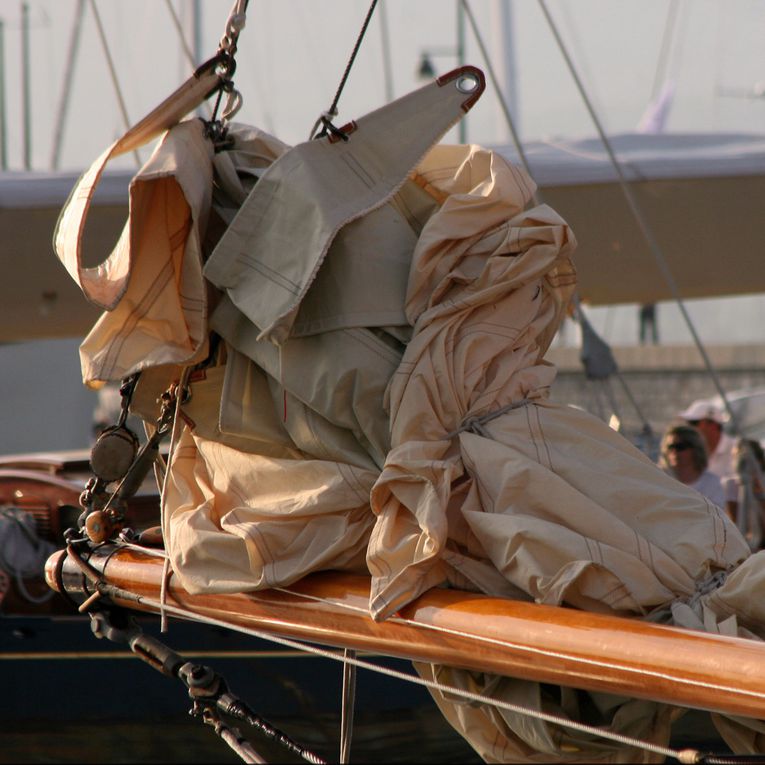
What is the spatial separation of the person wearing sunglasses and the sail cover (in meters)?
2.94

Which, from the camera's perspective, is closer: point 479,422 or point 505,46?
point 479,422

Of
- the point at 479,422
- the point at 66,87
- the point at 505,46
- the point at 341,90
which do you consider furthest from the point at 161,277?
the point at 505,46

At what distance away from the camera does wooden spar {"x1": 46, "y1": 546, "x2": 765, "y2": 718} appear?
1.69 m

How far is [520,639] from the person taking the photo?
1903 mm

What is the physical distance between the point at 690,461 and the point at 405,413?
3.32 m

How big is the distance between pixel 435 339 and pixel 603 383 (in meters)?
4.03

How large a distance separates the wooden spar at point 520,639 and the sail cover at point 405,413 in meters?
0.05

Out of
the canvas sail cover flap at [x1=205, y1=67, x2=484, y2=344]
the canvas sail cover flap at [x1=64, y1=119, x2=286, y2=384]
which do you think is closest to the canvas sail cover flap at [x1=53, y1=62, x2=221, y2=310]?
the canvas sail cover flap at [x1=64, y1=119, x2=286, y2=384]

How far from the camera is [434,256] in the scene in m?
2.32

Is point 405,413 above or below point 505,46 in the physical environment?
above

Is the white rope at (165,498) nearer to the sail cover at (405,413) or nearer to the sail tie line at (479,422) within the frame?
the sail cover at (405,413)

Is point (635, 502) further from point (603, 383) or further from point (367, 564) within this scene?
point (603, 383)

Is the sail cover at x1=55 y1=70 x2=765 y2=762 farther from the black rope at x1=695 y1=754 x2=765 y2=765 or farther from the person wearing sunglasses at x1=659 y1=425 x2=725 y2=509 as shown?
the person wearing sunglasses at x1=659 y1=425 x2=725 y2=509

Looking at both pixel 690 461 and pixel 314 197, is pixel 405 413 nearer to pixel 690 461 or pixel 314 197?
pixel 314 197
